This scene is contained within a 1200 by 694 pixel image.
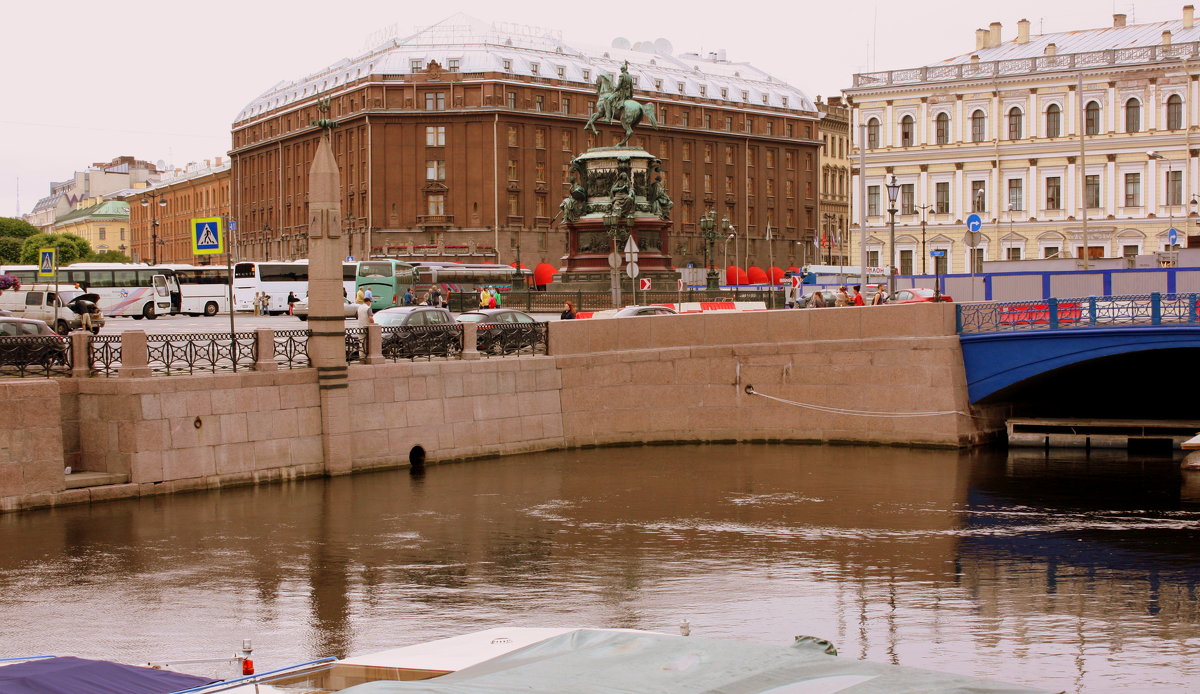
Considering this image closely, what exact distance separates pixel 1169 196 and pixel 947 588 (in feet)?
198

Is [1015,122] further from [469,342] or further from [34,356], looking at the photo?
[34,356]

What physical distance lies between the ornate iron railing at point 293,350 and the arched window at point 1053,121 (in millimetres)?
56744

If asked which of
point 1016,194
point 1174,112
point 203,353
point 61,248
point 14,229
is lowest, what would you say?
point 203,353

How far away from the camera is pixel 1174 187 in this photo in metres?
71.5

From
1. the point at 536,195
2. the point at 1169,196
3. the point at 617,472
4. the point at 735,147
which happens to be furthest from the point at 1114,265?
the point at 735,147

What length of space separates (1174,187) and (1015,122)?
9.10 m

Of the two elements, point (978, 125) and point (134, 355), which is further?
point (978, 125)

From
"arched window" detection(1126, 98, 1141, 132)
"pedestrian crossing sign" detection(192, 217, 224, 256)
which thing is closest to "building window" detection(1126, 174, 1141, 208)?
"arched window" detection(1126, 98, 1141, 132)

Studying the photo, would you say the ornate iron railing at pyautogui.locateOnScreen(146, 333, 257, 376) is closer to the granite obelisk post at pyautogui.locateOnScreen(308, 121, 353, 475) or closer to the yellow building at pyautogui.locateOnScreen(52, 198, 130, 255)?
the granite obelisk post at pyautogui.locateOnScreen(308, 121, 353, 475)

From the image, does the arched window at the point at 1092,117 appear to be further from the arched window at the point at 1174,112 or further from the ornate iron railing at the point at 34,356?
the ornate iron railing at the point at 34,356

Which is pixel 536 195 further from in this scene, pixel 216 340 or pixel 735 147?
pixel 216 340

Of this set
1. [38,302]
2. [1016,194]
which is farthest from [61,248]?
[1016,194]

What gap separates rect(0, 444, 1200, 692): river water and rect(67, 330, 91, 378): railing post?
8.56ft

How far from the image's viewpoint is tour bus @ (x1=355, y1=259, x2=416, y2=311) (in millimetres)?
63312
